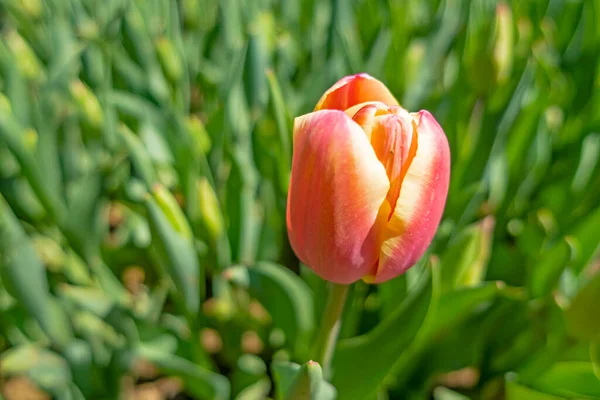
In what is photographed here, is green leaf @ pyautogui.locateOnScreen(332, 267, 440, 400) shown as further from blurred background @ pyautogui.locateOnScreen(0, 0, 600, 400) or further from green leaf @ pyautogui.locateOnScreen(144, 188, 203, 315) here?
green leaf @ pyautogui.locateOnScreen(144, 188, 203, 315)

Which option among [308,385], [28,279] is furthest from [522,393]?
[28,279]

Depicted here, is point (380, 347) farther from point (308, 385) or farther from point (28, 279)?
point (28, 279)

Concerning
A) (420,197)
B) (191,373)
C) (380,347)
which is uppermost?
(420,197)

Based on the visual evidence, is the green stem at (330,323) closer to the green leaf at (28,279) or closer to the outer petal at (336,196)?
the outer petal at (336,196)

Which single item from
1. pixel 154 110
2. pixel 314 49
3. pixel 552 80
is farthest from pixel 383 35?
pixel 154 110

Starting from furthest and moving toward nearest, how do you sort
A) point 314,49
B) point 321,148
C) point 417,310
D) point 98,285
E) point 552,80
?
point 314,49 < point 552,80 < point 98,285 < point 417,310 < point 321,148

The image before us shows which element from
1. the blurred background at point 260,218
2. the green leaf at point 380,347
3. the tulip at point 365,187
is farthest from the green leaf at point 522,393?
the tulip at point 365,187

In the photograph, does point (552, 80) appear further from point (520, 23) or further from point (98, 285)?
point (98, 285)
